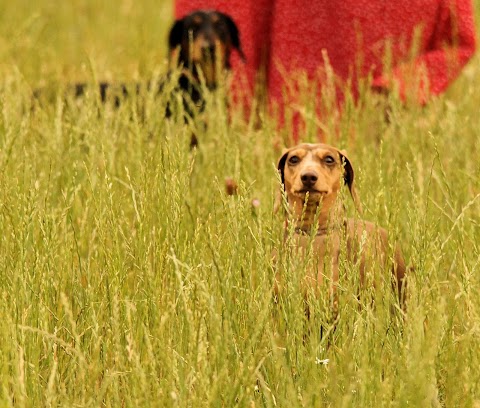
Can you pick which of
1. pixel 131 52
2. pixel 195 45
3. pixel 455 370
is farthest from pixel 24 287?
pixel 131 52

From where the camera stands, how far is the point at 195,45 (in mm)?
4184

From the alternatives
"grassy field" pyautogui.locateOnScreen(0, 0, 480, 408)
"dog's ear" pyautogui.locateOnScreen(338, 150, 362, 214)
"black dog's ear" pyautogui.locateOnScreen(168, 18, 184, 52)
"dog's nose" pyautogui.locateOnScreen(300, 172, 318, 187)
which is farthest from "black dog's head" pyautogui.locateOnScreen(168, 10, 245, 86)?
"dog's nose" pyautogui.locateOnScreen(300, 172, 318, 187)

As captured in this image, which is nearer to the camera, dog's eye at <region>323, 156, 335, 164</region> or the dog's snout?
dog's eye at <region>323, 156, 335, 164</region>

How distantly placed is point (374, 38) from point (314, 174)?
154cm

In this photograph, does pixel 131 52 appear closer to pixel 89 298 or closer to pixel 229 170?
pixel 229 170

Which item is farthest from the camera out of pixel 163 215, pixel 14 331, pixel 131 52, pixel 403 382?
pixel 131 52

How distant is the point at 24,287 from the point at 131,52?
3.63 meters

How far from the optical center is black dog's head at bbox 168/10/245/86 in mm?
3941

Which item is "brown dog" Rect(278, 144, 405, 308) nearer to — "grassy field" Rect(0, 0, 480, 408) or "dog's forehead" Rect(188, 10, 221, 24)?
"grassy field" Rect(0, 0, 480, 408)

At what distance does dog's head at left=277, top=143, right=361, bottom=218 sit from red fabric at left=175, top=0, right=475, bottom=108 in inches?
44.7

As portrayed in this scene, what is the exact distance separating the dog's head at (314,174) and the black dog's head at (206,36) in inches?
72.5

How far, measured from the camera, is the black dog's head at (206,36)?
3.94 metres

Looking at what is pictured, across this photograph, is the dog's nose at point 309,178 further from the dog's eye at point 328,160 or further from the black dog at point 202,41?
the black dog at point 202,41

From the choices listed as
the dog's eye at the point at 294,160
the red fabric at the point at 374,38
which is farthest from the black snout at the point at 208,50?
the dog's eye at the point at 294,160
